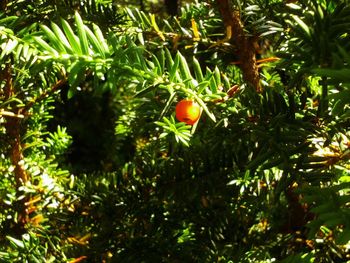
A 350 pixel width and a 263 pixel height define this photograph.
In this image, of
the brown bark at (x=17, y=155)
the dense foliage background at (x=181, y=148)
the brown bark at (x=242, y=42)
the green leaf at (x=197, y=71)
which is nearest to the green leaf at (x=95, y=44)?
the dense foliage background at (x=181, y=148)

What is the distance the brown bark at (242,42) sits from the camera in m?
0.68

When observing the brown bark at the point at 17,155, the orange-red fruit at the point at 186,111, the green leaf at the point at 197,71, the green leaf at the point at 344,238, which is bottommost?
the brown bark at the point at 17,155

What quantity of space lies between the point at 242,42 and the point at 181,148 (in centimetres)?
25

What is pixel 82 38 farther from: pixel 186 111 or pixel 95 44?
pixel 186 111

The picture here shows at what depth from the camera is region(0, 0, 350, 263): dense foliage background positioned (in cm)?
56

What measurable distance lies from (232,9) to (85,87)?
2.66 feet

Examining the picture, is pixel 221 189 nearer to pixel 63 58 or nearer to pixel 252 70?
pixel 252 70

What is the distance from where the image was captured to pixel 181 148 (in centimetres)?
86

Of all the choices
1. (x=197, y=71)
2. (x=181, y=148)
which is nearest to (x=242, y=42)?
(x=197, y=71)

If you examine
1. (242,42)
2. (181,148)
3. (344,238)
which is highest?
(242,42)

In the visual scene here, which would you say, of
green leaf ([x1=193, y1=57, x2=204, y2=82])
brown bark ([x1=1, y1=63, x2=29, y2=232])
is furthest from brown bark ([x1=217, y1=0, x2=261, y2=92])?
brown bark ([x1=1, y1=63, x2=29, y2=232])

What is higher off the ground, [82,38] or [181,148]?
[82,38]

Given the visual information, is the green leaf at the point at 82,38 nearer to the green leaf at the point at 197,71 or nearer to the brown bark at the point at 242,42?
the green leaf at the point at 197,71

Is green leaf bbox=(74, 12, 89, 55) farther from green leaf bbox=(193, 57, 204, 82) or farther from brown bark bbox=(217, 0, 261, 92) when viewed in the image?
brown bark bbox=(217, 0, 261, 92)
